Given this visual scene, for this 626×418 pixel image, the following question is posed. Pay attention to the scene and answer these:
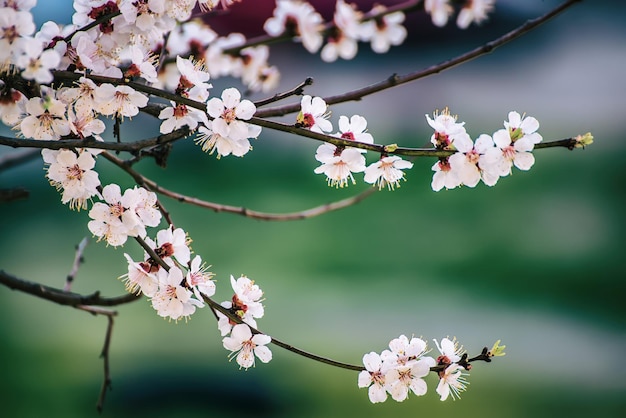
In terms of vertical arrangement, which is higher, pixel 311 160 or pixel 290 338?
pixel 311 160

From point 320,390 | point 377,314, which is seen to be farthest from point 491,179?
point 377,314

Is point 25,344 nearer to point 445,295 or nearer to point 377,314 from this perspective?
point 377,314

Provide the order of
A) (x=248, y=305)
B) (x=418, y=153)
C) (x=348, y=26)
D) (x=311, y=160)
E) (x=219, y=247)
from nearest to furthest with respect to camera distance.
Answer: (x=418, y=153), (x=248, y=305), (x=348, y=26), (x=219, y=247), (x=311, y=160)

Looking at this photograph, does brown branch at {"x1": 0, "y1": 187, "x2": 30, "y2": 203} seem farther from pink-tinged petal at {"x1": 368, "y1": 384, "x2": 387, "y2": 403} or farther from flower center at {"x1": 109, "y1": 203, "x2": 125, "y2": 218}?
pink-tinged petal at {"x1": 368, "y1": 384, "x2": 387, "y2": 403}

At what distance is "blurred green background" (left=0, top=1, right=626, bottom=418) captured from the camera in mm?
2541

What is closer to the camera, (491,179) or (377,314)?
(491,179)

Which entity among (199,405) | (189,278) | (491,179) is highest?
(199,405)

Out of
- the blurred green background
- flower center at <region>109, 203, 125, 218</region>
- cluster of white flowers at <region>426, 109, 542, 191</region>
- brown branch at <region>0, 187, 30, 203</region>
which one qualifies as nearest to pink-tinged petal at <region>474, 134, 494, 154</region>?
cluster of white flowers at <region>426, 109, 542, 191</region>

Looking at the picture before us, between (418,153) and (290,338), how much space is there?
7.26ft

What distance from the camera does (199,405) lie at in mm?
2516

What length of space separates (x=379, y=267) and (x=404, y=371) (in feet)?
8.11

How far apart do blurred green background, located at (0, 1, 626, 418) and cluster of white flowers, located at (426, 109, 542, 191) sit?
182 centimetres

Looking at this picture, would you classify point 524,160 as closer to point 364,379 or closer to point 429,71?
point 429,71

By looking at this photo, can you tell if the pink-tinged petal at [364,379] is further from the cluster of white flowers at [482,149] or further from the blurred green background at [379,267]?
the blurred green background at [379,267]
